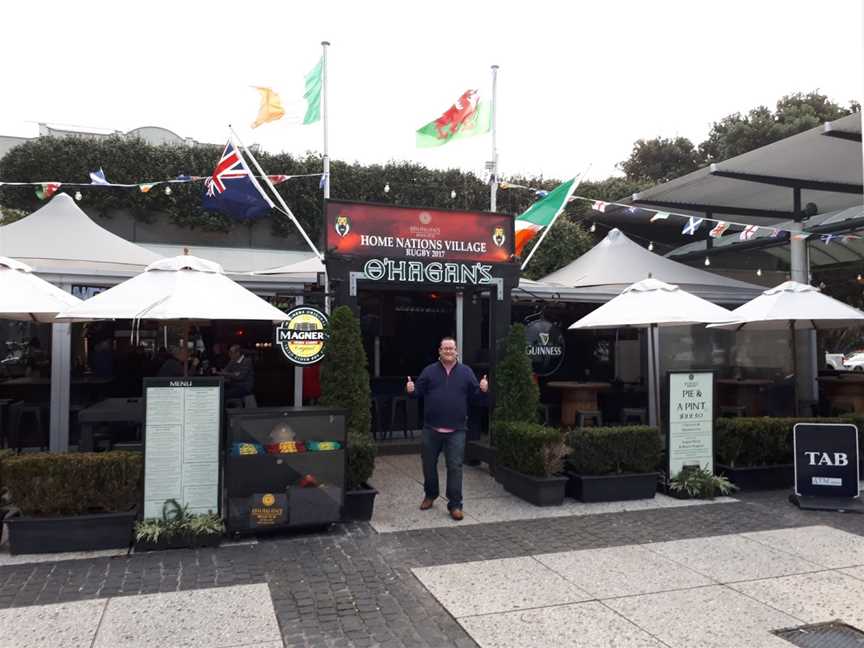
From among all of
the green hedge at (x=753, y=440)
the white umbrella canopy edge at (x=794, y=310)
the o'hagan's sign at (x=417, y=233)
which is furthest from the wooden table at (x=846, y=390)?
the o'hagan's sign at (x=417, y=233)

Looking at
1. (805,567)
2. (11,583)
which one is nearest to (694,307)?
(805,567)

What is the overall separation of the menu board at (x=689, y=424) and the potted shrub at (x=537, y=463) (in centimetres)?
131

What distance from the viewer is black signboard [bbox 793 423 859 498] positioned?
6.90 metres

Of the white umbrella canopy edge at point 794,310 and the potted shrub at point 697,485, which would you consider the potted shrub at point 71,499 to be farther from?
the white umbrella canopy edge at point 794,310

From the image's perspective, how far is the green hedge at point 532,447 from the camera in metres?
6.85

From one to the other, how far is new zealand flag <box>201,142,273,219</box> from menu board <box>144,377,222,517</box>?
5.52 meters

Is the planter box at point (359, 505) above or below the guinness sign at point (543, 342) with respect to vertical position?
below

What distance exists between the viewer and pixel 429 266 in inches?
305

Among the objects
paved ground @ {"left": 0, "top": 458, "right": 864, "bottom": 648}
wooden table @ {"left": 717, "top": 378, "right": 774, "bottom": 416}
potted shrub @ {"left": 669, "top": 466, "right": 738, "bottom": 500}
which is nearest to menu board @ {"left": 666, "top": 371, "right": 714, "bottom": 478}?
potted shrub @ {"left": 669, "top": 466, "right": 738, "bottom": 500}

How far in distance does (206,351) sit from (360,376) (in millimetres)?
7554

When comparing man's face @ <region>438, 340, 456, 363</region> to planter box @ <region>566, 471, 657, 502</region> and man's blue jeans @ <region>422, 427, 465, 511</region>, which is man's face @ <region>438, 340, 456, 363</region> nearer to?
man's blue jeans @ <region>422, 427, 465, 511</region>

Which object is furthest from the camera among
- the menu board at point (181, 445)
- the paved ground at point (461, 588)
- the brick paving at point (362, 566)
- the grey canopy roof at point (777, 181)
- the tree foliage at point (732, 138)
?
the tree foliage at point (732, 138)

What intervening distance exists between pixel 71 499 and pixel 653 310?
250 inches

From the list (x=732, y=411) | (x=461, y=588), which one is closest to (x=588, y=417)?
(x=732, y=411)
